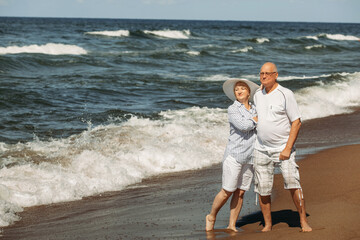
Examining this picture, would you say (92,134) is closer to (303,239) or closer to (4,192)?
(4,192)

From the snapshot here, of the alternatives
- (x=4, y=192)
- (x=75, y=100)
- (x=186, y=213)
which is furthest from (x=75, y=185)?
(x=75, y=100)

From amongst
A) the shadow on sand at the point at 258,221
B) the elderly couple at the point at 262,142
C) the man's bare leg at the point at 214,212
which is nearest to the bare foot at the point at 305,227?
the elderly couple at the point at 262,142

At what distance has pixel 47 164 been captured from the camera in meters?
7.67

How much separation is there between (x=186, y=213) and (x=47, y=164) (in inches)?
111

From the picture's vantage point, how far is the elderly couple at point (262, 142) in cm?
452

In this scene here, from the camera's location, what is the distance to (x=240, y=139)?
190 inches

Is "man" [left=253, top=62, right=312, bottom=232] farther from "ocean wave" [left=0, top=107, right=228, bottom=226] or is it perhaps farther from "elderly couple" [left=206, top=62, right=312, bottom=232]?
"ocean wave" [left=0, top=107, right=228, bottom=226]

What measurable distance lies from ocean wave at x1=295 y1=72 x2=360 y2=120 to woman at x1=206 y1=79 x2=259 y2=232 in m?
8.15

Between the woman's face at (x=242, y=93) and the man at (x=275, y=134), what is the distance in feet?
0.55

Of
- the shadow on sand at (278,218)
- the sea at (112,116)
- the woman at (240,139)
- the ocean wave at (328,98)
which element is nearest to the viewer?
the woman at (240,139)

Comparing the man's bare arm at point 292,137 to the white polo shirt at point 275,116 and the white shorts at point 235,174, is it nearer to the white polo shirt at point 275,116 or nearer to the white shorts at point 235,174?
the white polo shirt at point 275,116

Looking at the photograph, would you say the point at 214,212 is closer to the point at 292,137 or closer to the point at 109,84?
the point at 292,137

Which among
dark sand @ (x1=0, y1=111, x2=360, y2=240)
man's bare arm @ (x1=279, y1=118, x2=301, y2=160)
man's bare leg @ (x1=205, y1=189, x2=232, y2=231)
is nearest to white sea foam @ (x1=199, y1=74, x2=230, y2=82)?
dark sand @ (x1=0, y1=111, x2=360, y2=240)

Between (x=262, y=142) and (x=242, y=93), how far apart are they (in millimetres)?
500
